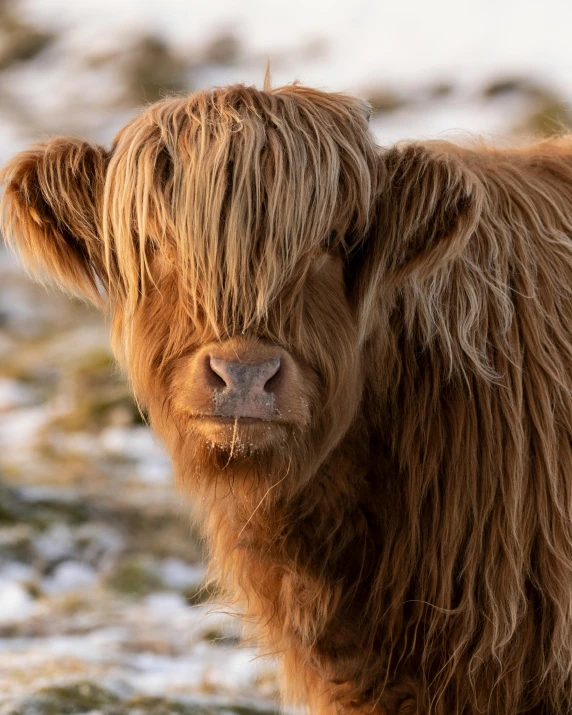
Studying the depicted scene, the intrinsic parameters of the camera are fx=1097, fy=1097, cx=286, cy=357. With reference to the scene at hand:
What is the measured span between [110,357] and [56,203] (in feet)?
16.5

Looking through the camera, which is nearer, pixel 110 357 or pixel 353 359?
pixel 353 359

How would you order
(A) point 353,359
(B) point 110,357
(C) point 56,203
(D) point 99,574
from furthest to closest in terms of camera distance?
(B) point 110,357 < (D) point 99,574 < (C) point 56,203 < (A) point 353,359

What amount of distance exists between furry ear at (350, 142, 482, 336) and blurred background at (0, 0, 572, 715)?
389mm

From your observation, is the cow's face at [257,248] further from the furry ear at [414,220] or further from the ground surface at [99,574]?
the ground surface at [99,574]

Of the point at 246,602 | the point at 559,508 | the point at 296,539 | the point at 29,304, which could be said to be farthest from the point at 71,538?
the point at 29,304

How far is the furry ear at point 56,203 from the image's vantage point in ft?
7.87

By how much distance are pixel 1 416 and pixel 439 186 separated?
5.09 metres

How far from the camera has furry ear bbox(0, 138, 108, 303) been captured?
2.40 meters

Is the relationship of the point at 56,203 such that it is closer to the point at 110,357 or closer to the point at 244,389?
the point at 244,389

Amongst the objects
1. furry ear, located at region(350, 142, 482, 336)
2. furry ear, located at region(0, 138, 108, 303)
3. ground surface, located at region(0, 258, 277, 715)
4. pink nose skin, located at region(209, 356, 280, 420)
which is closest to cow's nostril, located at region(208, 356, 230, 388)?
pink nose skin, located at region(209, 356, 280, 420)

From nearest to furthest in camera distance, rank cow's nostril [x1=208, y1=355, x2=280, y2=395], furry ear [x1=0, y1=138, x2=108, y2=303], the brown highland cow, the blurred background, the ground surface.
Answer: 1. cow's nostril [x1=208, y1=355, x2=280, y2=395]
2. the brown highland cow
3. furry ear [x1=0, y1=138, x2=108, y2=303]
4. the ground surface
5. the blurred background

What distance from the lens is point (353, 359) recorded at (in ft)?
7.46

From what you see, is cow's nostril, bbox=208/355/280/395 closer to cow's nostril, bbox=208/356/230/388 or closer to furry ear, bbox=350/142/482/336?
cow's nostril, bbox=208/356/230/388

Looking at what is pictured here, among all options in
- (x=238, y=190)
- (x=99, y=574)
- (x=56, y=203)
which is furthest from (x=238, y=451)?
(x=99, y=574)
